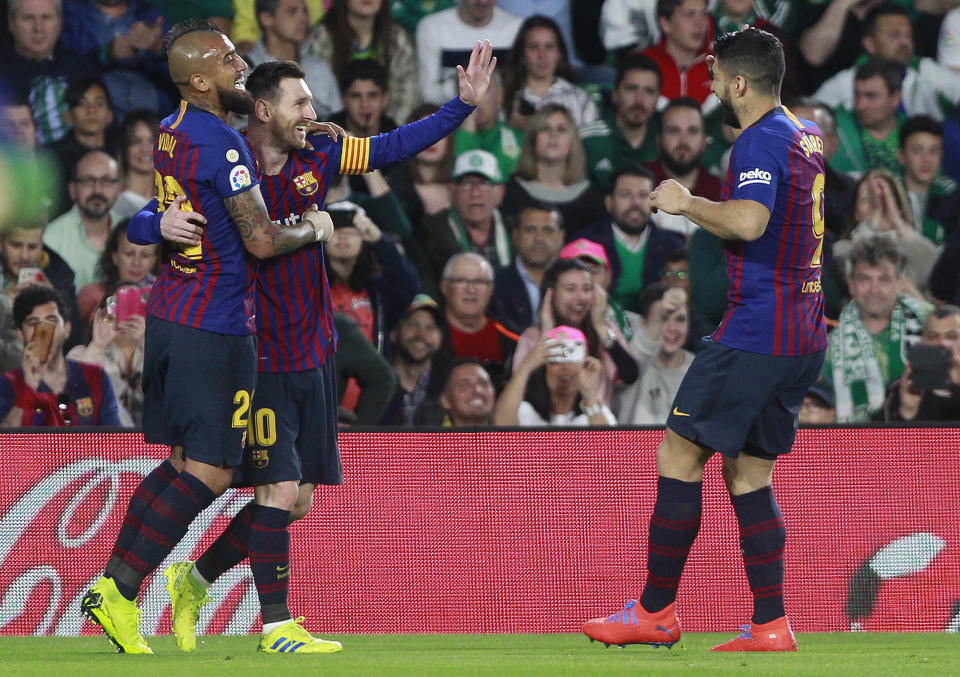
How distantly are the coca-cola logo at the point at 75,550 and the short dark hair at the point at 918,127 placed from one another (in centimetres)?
499

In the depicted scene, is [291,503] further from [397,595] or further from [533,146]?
[533,146]

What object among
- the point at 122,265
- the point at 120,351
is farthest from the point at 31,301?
the point at 122,265

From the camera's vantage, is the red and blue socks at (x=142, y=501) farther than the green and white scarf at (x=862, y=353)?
No

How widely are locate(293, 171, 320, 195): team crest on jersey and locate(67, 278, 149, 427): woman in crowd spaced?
9.64 ft

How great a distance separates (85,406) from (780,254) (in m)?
3.78

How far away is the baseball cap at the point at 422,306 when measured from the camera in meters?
7.71

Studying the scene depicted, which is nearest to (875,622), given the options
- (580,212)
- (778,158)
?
(778,158)

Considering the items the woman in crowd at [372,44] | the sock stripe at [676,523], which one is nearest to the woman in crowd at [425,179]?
the woman in crowd at [372,44]

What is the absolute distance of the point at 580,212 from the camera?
324 inches

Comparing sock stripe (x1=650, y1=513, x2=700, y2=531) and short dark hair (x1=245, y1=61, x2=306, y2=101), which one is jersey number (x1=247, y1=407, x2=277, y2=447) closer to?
short dark hair (x1=245, y1=61, x2=306, y2=101)

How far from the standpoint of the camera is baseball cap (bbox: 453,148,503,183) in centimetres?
825

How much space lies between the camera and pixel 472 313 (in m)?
7.79

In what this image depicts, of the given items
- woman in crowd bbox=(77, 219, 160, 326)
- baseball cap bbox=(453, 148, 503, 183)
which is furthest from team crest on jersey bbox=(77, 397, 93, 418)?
baseball cap bbox=(453, 148, 503, 183)

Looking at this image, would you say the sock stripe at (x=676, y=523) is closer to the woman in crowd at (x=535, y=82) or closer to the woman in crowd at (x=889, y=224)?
the woman in crowd at (x=889, y=224)
